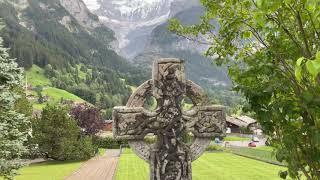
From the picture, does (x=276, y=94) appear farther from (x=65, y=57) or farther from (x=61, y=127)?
(x=65, y=57)

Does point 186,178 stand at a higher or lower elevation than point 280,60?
lower

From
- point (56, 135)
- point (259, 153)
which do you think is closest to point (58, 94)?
point (56, 135)

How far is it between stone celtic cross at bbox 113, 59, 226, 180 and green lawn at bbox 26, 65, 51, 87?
150130mm

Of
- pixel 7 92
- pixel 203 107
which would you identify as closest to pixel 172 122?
pixel 203 107

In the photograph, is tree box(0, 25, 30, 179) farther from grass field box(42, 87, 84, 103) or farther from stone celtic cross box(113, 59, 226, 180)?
grass field box(42, 87, 84, 103)

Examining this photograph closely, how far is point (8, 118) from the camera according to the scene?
56.6 feet

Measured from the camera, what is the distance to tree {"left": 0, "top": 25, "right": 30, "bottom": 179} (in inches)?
651

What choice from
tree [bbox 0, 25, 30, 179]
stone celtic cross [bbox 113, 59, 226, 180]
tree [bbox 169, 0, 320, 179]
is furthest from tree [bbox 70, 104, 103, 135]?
tree [bbox 169, 0, 320, 179]

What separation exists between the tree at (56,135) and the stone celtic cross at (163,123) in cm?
4237

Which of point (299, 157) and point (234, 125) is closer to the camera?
point (299, 157)

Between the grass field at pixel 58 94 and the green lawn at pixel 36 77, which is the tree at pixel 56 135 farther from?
the green lawn at pixel 36 77

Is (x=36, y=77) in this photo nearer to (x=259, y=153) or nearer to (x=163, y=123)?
(x=259, y=153)

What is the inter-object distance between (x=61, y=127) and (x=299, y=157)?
45.2 meters

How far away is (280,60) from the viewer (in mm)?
6164
